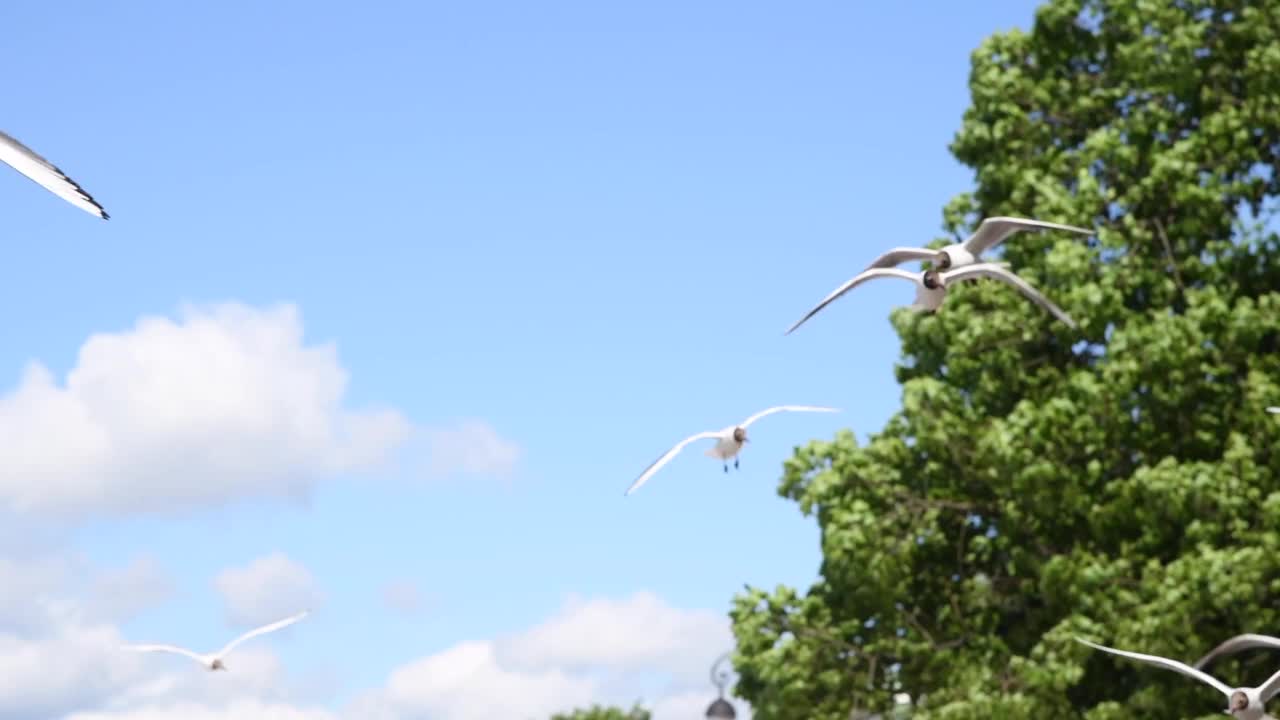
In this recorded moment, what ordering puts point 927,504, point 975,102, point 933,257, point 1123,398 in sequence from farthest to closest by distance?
point 975,102, point 927,504, point 1123,398, point 933,257

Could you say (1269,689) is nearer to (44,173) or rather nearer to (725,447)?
(725,447)

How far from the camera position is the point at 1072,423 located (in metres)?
28.3

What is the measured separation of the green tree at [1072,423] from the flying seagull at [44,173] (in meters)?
19.7

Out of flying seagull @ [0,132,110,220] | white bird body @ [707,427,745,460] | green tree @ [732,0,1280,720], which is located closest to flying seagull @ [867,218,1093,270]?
white bird body @ [707,427,745,460]

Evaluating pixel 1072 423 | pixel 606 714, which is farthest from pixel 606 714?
pixel 1072 423

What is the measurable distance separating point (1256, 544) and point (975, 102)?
9101mm

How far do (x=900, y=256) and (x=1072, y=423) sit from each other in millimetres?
9614

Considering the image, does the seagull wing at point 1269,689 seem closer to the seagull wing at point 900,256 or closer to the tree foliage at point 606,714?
the seagull wing at point 900,256

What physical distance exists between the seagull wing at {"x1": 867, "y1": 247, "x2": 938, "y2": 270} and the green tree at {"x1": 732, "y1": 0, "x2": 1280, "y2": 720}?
846 cm

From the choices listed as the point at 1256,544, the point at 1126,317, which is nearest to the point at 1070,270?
the point at 1126,317

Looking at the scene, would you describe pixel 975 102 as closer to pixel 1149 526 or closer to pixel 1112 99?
pixel 1112 99

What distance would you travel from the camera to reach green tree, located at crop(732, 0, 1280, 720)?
27234 mm

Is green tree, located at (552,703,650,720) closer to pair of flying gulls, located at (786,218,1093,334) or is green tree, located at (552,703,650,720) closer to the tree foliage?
the tree foliage

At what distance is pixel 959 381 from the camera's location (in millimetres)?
30578
